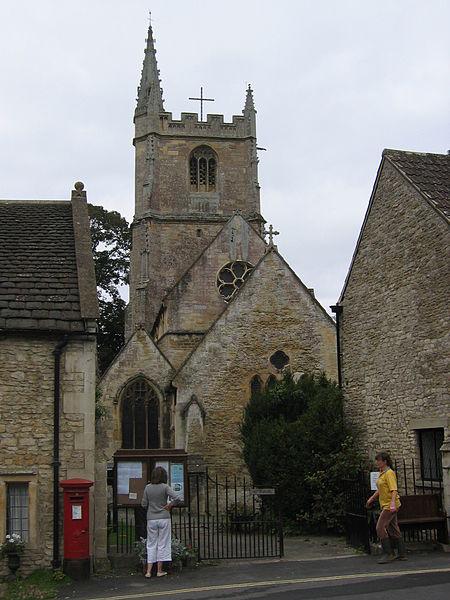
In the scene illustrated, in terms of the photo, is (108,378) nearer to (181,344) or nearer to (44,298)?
(181,344)

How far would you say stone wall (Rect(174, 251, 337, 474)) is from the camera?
24.4 metres

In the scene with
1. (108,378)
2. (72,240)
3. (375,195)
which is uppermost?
(375,195)

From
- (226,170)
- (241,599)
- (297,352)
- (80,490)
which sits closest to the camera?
(241,599)

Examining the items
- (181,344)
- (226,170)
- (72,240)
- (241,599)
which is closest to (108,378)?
(181,344)

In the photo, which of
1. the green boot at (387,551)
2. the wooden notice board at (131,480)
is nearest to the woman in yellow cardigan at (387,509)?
the green boot at (387,551)

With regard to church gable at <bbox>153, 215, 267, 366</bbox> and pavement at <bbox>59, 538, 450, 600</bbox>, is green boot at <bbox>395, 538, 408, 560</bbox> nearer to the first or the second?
pavement at <bbox>59, 538, 450, 600</bbox>

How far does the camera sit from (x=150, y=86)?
1993 inches

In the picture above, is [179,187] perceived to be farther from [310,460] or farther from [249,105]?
[310,460]

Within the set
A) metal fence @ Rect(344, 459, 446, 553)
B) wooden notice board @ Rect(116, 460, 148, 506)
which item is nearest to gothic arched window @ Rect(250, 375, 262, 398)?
metal fence @ Rect(344, 459, 446, 553)

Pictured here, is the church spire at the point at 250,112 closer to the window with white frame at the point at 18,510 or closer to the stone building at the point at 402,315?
the stone building at the point at 402,315

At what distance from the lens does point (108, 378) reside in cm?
2680

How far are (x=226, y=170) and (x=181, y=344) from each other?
19.9 meters

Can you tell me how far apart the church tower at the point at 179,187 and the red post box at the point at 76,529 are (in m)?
31.3

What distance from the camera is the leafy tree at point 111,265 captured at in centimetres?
5159
